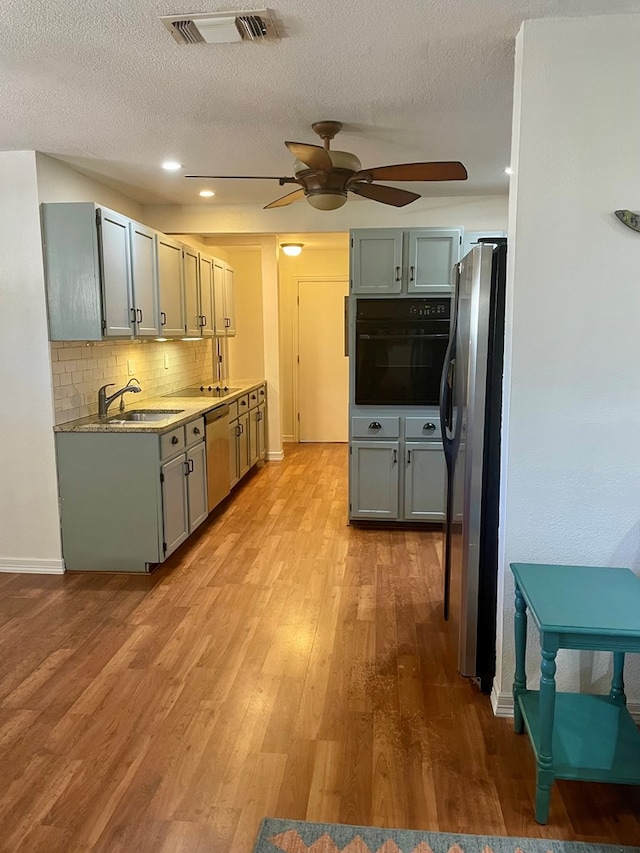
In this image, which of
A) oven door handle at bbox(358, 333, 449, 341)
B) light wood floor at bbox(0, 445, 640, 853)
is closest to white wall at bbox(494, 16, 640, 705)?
light wood floor at bbox(0, 445, 640, 853)

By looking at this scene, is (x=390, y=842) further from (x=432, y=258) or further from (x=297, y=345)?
(x=297, y=345)

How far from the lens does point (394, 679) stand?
267cm

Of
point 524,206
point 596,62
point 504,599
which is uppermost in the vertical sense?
point 596,62

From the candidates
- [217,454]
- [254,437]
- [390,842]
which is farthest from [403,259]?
[390,842]

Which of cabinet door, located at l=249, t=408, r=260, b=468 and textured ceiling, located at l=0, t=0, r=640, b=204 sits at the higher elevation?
textured ceiling, located at l=0, t=0, r=640, b=204

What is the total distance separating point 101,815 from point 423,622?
5.84 feet

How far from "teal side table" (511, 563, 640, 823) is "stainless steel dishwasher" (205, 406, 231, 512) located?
9.63 feet

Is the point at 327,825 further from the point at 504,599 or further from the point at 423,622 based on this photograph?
the point at 423,622

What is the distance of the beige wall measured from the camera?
7.79 meters

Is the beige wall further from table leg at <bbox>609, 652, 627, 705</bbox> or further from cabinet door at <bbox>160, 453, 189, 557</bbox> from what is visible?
table leg at <bbox>609, 652, 627, 705</bbox>

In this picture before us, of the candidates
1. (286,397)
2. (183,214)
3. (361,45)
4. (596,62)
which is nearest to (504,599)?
(596,62)

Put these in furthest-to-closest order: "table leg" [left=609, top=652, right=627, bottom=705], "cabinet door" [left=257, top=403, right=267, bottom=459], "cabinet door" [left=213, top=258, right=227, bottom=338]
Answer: "cabinet door" [left=257, top=403, right=267, bottom=459]
"cabinet door" [left=213, top=258, right=227, bottom=338]
"table leg" [left=609, top=652, right=627, bottom=705]

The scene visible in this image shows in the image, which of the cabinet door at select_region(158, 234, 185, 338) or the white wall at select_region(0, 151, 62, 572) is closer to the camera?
the white wall at select_region(0, 151, 62, 572)

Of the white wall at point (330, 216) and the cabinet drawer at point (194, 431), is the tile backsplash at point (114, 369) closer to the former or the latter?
the cabinet drawer at point (194, 431)
